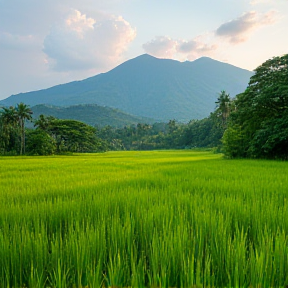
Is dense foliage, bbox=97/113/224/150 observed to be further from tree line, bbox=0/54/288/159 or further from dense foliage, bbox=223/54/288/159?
dense foliage, bbox=223/54/288/159

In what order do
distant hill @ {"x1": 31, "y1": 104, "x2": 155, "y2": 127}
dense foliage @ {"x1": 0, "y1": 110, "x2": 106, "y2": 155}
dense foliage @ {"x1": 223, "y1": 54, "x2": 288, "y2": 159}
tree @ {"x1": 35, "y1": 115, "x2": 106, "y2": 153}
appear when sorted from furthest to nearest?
1. distant hill @ {"x1": 31, "y1": 104, "x2": 155, "y2": 127}
2. tree @ {"x1": 35, "y1": 115, "x2": 106, "y2": 153}
3. dense foliage @ {"x1": 0, "y1": 110, "x2": 106, "y2": 155}
4. dense foliage @ {"x1": 223, "y1": 54, "x2": 288, "y2": 159}

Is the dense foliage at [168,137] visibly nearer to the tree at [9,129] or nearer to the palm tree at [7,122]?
the tree at [9,129]

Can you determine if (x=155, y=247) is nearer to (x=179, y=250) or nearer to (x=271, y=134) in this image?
(x=179, y=250)

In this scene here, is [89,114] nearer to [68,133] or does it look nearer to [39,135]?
[68,133]

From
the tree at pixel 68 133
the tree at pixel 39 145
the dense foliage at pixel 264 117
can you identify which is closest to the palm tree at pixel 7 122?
the tree at pixel 39 145

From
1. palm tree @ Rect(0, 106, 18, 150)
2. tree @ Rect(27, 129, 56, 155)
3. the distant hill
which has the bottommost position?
tree @ Rect(27, 129, 56, 155)

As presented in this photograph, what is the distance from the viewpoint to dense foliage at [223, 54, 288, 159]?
51.2ft

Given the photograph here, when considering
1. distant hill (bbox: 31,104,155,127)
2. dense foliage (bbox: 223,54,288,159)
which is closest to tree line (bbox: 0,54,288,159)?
dense foliage (bbox: 223,54,288,159)

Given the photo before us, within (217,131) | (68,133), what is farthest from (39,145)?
(217,131)

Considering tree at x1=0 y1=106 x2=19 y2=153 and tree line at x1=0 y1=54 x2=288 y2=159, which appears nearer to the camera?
tree line at x1=0 y1=54 x2=288 y2=159

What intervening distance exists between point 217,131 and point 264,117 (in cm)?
4336

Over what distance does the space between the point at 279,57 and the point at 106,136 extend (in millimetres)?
81331

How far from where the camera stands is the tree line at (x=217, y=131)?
1641 cm

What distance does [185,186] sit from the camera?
5238 millimetres
